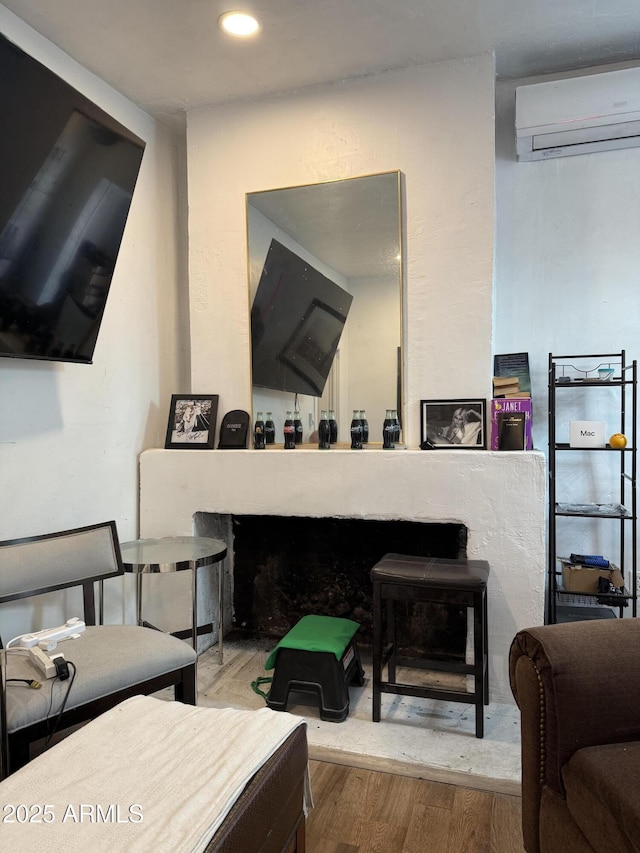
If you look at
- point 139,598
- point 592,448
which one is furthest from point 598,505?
point 139,598

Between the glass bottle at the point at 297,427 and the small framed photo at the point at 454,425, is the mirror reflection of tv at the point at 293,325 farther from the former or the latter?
the small framed photo at the point at 454,425

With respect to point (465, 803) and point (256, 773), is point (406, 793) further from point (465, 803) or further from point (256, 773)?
point (256, 773)

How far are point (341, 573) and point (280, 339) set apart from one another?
3.97 feet

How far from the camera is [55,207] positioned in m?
2.11

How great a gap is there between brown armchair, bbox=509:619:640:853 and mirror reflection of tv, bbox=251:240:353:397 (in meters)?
1.77

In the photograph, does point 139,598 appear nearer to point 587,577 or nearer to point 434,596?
point 434,596

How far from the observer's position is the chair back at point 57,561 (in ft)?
6.77

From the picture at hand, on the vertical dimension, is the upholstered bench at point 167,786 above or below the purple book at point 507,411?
below

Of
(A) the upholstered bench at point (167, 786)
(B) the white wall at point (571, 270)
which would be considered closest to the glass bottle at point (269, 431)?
(B) the white wall at point (571, 270)

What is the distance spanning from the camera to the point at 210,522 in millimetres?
3090

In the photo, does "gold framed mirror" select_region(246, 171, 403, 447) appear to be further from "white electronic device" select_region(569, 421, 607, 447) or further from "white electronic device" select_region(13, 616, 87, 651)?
"white electronic device" select_region(13, 616, 87, 651)

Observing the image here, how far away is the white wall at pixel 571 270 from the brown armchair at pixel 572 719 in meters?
1.54

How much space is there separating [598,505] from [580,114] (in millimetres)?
1767

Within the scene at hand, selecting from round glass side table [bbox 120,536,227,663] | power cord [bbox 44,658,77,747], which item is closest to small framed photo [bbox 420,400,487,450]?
round glass side table [bbox 120,536,227,663]
